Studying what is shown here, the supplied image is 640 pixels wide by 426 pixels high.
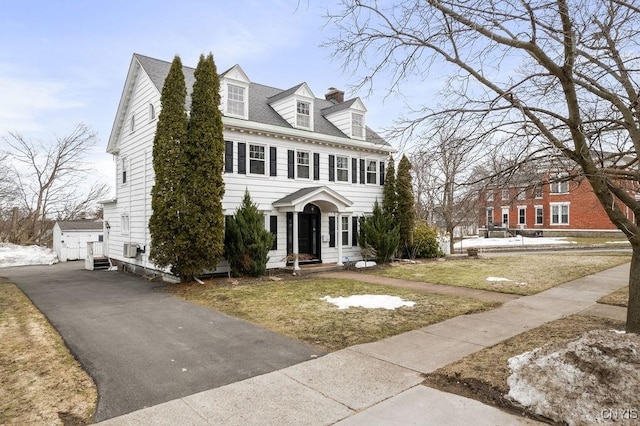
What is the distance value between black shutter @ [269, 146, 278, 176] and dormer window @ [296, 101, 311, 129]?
193cm

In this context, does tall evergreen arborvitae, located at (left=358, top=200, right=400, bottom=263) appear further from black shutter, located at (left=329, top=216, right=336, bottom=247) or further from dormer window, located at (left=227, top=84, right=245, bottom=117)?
dormer window, located at (left=227, top=84, right=245, bottom=117)

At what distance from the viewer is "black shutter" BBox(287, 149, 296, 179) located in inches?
613

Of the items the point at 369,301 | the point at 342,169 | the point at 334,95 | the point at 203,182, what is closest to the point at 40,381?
the point at 369,301

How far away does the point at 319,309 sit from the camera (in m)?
8.55

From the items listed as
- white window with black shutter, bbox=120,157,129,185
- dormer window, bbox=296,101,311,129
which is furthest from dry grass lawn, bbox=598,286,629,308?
white window with black shutter, bbox=120,157,129,185

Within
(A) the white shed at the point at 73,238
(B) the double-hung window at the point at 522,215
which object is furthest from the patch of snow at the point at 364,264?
(B) the double-hung window at the point at 522,215

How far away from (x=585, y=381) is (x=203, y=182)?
1087cm

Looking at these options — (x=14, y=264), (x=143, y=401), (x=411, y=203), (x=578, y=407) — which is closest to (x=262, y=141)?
(x=411, y=203)

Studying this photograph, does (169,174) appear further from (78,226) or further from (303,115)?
(78,226)

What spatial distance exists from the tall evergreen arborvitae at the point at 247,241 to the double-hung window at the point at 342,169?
497cm

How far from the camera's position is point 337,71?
6000 millimetres

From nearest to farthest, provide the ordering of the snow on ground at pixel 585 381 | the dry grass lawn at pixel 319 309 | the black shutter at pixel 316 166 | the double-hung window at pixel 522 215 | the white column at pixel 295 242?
the snow on ground at pixel 585 381
the dry grass lawn at pixel 319 309
the white column at pixel 295 242
the black shutter at pixel 316 166
the double-hung window at pixel 522 215

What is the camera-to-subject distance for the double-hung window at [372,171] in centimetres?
1841

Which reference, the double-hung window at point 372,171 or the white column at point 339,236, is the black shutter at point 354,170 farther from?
the white column at point 339,236
